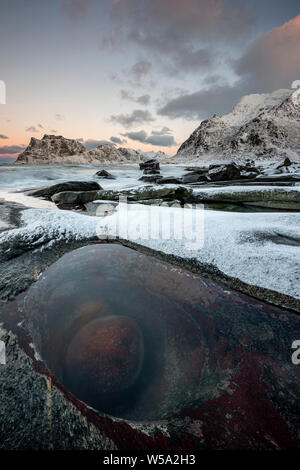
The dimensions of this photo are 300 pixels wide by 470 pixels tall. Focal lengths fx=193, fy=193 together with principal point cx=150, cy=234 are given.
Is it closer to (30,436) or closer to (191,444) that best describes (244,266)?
(191,444)

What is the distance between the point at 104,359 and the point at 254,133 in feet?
166

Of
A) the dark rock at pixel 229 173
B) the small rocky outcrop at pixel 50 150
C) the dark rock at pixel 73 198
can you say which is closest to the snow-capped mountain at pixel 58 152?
the small rocky outcrop at pixel 50 150

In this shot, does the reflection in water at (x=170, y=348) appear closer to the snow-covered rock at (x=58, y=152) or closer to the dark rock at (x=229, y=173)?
the dark rock at (x=229, y=173)

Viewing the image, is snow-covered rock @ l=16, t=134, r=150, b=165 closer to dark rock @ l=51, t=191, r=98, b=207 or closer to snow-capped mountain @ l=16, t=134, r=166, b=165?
snow-capped mountain @ l=16, t=134, r=166, b=165

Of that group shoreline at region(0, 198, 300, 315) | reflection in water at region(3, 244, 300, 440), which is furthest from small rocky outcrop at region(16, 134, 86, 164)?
reflection in water at region(3, 244, 300, 440)

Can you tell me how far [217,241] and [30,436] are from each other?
6.42 feet

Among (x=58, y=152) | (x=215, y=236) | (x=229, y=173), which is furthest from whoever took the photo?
(x=58, y=152)

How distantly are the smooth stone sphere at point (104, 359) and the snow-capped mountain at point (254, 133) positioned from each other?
3601 cm

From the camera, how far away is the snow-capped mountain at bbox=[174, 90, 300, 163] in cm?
3569

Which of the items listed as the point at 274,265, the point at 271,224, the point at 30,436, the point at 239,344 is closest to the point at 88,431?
the point at 30,436

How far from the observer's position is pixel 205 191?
188 inches

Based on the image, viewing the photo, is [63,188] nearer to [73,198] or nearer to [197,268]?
[73,198]

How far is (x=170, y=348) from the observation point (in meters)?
1.19

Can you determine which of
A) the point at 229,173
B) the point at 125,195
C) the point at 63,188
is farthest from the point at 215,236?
the point at 229,173
